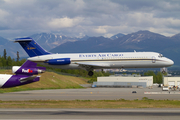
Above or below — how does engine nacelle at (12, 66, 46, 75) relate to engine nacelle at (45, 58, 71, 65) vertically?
below

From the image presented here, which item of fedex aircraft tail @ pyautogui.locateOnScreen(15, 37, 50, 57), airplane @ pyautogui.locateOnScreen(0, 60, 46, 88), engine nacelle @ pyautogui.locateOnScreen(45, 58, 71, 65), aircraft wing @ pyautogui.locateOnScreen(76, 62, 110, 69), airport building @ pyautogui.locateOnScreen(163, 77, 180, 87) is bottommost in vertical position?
airport building @ pyautogui.locateOnScreen(163, 77, 180, 87)

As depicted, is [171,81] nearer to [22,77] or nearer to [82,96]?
[82,96]

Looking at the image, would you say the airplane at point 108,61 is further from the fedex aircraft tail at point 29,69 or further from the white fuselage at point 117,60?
the fedex aircraft tail at point 29,69

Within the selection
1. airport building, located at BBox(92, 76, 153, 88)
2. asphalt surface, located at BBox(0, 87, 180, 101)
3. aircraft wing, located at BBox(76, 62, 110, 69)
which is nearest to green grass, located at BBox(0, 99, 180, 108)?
asphalt surface, located at BBox(0, 87, 180, 101)

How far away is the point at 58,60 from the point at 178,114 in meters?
28.4

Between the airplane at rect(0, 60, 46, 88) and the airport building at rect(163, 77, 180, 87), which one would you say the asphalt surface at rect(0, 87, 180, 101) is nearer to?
the airplane at rect(0, 60, 46, 88)

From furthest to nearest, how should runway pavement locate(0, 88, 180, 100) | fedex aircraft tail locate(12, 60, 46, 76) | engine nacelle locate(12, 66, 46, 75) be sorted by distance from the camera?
1. engine nacelle locate(12, 66, 46, 75)
2. fedex aircraft tail locate(12, 60, 46, 76)
3. runway pavement locate(0, 88, 180, 100)

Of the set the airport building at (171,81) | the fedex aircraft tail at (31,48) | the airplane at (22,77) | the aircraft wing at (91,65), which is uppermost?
the fedex aircraft tail at (31,48)

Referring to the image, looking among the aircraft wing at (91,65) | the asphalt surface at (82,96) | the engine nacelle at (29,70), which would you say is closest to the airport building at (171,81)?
the asphalt surface at (82,96)

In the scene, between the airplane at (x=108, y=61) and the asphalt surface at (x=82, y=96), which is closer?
the asphalt surface at (x=82, y=96)

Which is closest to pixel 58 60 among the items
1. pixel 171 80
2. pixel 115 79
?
pixel 115 79

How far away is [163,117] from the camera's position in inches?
973

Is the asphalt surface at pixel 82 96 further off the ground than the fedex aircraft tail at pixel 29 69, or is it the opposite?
the fedex aircraft tail at pixel 29 69

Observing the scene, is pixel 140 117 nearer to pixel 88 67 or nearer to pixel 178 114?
pixel 178 114
